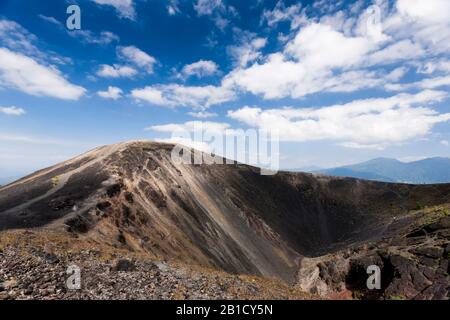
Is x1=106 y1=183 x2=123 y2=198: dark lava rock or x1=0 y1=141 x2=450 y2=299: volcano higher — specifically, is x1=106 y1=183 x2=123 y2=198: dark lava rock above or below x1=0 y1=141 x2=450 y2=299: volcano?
above

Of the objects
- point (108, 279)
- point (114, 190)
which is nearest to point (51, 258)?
point (108, 279)

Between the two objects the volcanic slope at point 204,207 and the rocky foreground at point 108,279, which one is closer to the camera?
the rocky foreground at point 108,279

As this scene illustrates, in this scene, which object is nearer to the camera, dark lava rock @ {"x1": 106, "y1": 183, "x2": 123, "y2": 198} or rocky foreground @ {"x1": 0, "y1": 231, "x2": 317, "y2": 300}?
rocky foreground @ {"x1": 0, "y1": 231, "x2": 317, "y2": 300}

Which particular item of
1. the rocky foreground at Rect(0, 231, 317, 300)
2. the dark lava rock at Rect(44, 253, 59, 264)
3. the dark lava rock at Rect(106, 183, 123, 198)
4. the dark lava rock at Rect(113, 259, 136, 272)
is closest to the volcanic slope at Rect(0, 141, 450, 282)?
the dark lava rock at Rect(106, 183, 123, 198)

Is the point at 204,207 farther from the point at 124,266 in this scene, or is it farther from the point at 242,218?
the point at 124,266

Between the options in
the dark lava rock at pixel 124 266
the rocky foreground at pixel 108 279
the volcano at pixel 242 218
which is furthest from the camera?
the volcano at pixel 242 218

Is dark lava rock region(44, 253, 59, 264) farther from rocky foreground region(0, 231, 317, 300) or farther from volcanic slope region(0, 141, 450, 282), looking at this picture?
volcanic slope region(0, 141, 450, 282)

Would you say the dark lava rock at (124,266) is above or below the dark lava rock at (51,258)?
below

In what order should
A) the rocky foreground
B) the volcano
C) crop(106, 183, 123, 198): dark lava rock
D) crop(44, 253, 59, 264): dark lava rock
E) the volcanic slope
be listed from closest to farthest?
the rocky foreground → crop(44, 253, 59, 264): dark lava rock → the volcano → the volcanic slope → crop(106, 183, 123, 198): dark lava rock

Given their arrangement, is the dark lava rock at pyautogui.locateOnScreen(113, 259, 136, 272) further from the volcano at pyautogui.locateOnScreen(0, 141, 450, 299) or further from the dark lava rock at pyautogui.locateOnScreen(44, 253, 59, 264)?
the volcano at pyautogui.locateOnScreen(0, 141, 450, 299)

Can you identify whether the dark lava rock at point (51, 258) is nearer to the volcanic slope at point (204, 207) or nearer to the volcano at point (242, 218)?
the volcano at point (242, 218)

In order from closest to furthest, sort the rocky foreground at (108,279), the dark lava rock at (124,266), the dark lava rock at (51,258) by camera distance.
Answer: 1. the rocky foreground at (108,279)
2. the dark lava rock at (51,258)
3. the dark lava rock at (124,266)

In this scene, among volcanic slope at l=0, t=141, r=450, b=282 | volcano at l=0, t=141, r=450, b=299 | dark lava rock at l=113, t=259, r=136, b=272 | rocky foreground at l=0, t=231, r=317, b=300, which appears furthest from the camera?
volcanic slope at l=0, t=141, r=450, b=282

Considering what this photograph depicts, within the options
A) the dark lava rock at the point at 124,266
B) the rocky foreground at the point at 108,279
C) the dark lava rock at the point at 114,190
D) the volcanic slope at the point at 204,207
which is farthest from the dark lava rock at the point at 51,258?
the dark lava rock at the point at 114,190
